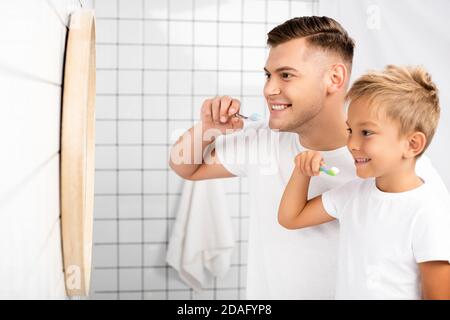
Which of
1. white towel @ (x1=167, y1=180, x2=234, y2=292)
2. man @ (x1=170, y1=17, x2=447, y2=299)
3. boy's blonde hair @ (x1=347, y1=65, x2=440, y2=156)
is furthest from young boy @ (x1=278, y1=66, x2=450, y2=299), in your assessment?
white towel @ (x1=167, y1=180, x2=234, y2=292)

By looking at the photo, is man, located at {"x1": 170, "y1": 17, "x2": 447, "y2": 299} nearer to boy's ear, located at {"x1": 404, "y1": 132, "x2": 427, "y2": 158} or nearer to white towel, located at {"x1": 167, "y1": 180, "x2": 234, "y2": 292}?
boy's ear, located at {"x1": 404, "y1": 132, "x2": 427, "y2": 158}

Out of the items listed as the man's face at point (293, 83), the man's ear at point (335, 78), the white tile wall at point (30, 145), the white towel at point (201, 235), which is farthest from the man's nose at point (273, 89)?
the white towel at point (201, 235)

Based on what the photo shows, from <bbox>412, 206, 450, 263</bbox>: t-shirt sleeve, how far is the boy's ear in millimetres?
83

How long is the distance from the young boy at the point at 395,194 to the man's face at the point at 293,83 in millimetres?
135

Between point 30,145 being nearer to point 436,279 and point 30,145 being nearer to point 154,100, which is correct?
point 436,279

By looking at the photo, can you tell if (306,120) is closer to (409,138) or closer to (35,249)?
(409,138)

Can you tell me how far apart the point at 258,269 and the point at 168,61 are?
2.62ft

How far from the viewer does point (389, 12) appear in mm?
1121

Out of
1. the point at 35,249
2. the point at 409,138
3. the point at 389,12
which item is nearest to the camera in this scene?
the point at 35,249

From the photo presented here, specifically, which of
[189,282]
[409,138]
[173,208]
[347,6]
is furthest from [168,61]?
[409,138]

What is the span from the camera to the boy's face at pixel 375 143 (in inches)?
26.0

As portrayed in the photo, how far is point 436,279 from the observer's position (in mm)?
621

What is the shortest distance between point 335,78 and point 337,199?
24cm

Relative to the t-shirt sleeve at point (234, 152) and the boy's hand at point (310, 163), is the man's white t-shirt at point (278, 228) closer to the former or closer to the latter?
the t-shirt sleeve at point (234, 152)
